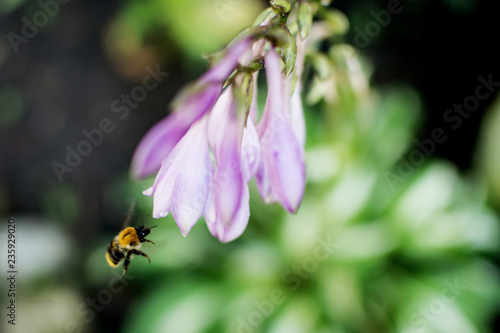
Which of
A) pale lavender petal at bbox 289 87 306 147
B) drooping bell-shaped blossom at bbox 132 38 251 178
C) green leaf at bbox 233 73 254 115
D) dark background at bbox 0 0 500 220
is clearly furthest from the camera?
dark background at bbox 0 0 500 220

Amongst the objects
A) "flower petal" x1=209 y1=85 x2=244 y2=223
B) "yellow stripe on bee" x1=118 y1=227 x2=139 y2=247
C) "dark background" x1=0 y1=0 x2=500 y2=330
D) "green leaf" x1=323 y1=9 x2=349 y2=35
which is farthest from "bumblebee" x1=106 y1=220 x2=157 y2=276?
"dark background" x1=0 y1=0 x2=500 y2=330

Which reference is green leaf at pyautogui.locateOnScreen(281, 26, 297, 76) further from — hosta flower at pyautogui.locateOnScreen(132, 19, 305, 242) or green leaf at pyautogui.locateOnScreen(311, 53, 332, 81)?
green leaf at pyautogui.locateOnScreen(311, 53, 332, 81)

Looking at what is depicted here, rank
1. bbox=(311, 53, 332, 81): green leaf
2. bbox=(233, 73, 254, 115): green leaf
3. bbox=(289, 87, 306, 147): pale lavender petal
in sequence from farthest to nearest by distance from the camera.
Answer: bbox=(311, 53, 332, 81): green leaf, bbox=(289, 87, 306, 147): pale lavender petal, bbox=(233, 73, 254, 115): green leaf

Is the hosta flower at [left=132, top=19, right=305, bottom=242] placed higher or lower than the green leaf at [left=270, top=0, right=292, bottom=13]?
lower

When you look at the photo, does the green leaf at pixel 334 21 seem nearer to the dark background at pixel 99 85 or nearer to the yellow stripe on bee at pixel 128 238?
the yellow stripe on bee at pixel 128 238

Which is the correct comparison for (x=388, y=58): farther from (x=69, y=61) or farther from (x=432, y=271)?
(x=69, y=61)

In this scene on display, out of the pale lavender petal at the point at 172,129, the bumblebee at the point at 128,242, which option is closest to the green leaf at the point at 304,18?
the pale lavender petal at the point at 172,129

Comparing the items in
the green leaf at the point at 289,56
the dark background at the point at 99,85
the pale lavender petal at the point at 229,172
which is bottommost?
the dark background at the point at 99,85

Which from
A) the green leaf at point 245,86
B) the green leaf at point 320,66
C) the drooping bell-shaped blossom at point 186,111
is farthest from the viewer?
the green leaf at point 320,66
